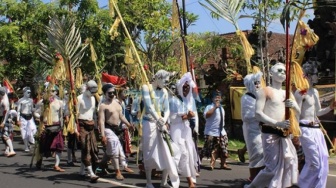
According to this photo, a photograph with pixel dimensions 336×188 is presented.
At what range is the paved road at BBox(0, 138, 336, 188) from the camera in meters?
9.10

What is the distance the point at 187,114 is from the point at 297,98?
1.95 metres

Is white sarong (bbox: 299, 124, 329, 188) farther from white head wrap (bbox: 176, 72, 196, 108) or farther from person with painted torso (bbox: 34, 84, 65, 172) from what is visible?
person with painted torso (bbox: 34, 84, 65, 172)

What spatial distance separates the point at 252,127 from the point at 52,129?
4565 mm

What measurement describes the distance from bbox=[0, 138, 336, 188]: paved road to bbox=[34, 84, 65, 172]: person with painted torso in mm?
326

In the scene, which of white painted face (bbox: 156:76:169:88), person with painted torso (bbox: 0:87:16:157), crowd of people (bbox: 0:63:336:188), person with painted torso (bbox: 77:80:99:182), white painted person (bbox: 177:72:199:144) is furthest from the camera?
person with painted torso (bbox: 0:87:16:157)

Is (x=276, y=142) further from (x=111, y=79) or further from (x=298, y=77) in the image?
(x=111, y=79)

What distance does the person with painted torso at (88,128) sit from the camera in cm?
937

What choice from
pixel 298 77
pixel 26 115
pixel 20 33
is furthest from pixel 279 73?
pixel 20 33

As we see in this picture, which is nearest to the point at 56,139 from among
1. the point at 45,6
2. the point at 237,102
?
the point at 237,102

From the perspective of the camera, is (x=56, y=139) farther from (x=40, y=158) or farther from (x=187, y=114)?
(x=187, y=114)

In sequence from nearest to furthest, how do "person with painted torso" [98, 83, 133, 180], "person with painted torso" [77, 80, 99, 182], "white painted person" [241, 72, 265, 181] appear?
1. "white painted person" [241, 72, 265, 181]
2. "person with painted torso" [77, 80, 99, 182]
3. "person with painted torso" [98, 83, 133, 180]

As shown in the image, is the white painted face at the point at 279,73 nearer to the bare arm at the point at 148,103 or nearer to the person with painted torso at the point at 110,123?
the bare arm at the point at 148,103

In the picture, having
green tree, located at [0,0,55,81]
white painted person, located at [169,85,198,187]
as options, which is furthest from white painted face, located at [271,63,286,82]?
green tree, located at [0,0,55,81]

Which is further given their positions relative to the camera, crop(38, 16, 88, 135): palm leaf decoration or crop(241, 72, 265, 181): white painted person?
crop(38, 16, 88, 135): palm leaf decoration
